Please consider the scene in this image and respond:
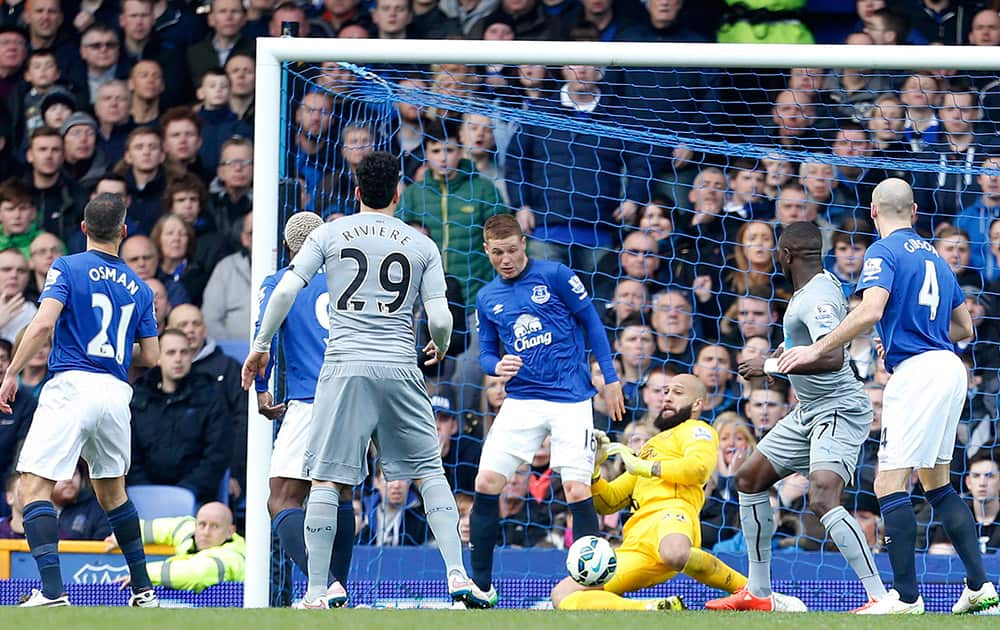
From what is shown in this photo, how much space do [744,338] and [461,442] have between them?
1.95 m

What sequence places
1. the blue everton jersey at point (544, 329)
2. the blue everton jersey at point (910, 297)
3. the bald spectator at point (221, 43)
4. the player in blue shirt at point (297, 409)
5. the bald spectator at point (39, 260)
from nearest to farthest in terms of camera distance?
the blue everton jersey at point (910, 297) → the player in blue shirt at point (297, 409) → the blue everton jersey at point (544, 329) → the bald spectator at point (39, 260) → the bald spectator at point (221, 43)

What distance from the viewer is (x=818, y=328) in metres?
6.90

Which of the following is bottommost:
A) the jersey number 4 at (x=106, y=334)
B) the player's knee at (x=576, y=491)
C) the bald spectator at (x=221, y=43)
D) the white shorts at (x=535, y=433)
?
the player's knee at (x=576, y=491)

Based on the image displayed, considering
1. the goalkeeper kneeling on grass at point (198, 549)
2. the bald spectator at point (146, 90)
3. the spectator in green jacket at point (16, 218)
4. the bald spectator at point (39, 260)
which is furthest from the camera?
the bald spectator at point (146, 90)

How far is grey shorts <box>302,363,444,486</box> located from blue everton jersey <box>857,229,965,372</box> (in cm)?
207

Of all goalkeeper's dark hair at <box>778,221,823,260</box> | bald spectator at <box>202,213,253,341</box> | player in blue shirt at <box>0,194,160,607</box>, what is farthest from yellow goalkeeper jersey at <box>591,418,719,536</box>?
bald spectator at <box>202,213,253,341</box>

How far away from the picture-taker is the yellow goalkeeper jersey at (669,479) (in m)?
7.84

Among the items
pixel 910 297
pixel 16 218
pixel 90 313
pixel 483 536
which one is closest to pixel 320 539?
pixel 483 536

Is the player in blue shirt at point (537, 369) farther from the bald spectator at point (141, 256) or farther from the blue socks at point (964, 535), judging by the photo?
the bald spectator at point (141, 256)

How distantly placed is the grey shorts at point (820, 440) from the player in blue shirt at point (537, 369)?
0.92m

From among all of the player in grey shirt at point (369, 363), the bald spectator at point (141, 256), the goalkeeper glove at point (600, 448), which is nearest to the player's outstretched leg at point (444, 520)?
the player in grey shirt at point (369, 363)

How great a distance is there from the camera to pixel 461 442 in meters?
9.72

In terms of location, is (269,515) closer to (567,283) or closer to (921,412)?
(567,283)

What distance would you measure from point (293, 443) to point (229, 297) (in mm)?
3156
